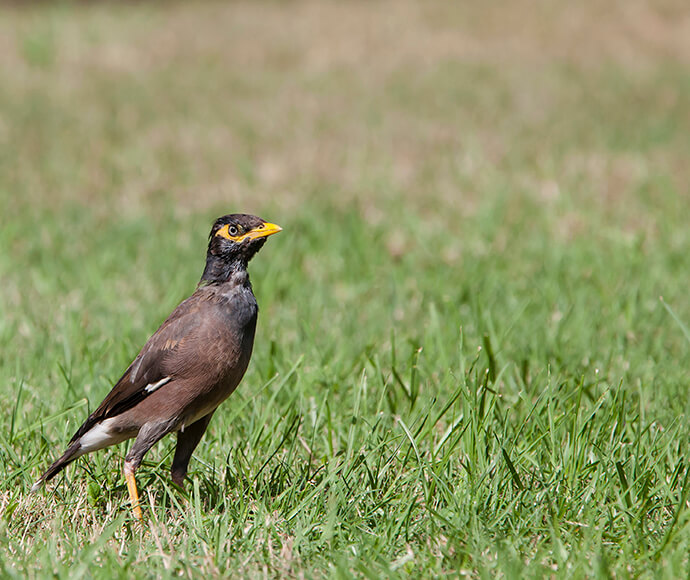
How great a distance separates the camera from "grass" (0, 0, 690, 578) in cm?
333

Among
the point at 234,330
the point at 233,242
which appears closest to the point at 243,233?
the point at 233,242

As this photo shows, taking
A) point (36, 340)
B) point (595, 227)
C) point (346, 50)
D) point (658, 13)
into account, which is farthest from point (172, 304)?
point (658, 13)

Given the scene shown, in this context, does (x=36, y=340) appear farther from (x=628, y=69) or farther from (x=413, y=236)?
(x=628, y=69)

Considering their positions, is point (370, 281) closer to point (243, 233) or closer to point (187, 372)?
point (243, 233)

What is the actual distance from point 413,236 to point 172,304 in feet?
Result: 8.76

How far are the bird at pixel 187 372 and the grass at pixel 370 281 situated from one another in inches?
7.6

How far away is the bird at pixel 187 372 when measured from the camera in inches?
141

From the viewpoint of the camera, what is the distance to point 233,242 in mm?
3830

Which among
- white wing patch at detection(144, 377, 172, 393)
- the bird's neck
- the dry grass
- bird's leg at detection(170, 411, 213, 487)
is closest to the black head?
the bird's neck

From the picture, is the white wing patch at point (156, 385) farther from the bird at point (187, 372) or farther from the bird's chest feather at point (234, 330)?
the bird's chest feather at point (234, 330)

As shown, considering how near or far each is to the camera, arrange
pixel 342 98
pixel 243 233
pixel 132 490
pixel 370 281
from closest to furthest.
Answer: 1. pixel 132 490
2. pixel 243 233
3. pixel 370 281
4. pixel 342 98

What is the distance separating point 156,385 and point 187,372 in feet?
0.52

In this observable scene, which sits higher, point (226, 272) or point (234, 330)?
point (226, 272)

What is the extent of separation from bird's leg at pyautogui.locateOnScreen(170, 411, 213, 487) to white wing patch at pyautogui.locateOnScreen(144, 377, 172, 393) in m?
0.21
